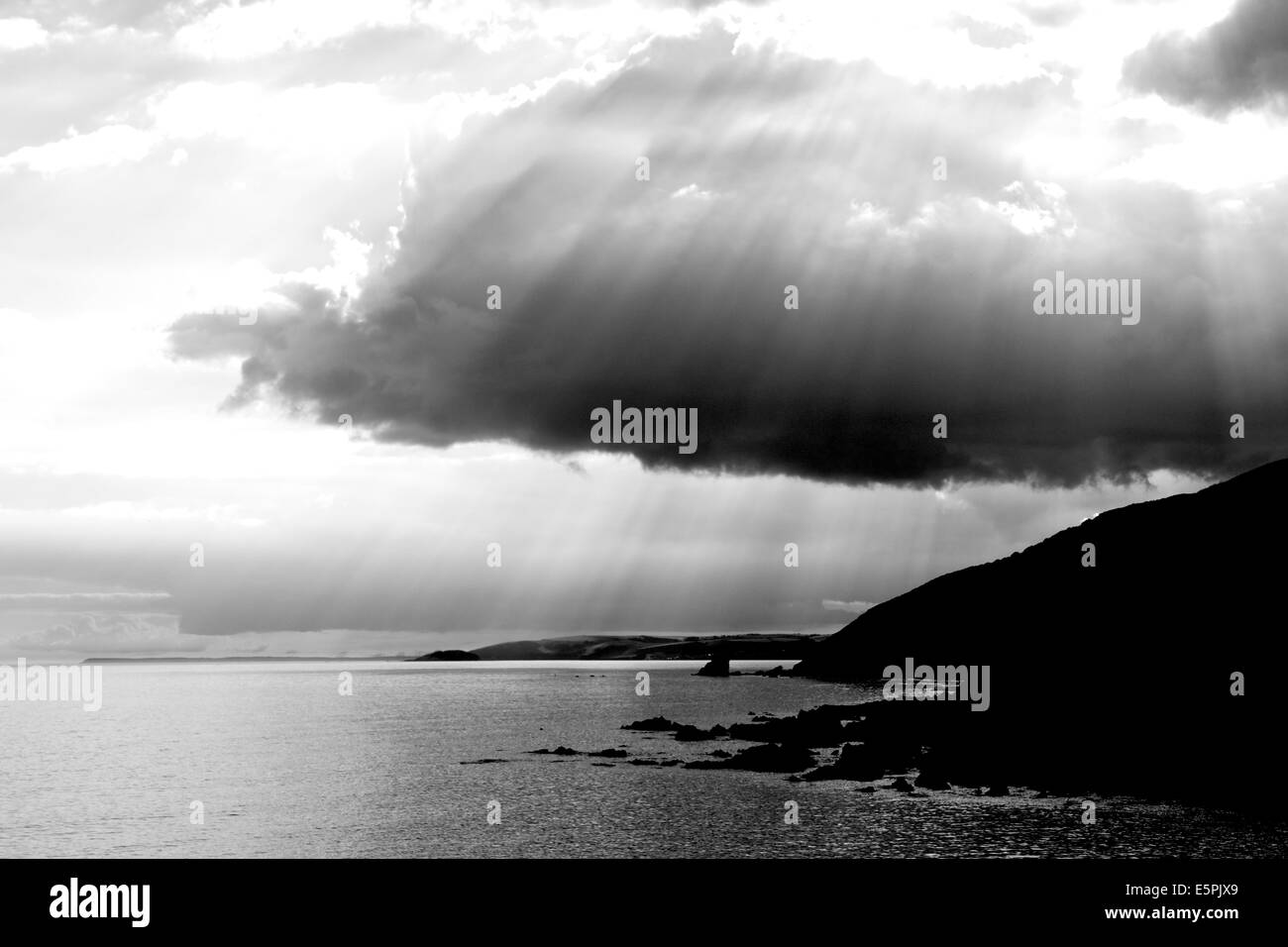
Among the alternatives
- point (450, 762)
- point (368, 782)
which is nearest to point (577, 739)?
point (450, 762)

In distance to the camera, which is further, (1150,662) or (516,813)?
(1150,662)

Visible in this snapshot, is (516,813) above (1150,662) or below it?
below

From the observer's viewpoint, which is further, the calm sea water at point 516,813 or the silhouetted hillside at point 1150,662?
the silhouetted hillside at point 1150,662

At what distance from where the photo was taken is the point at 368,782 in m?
91.2

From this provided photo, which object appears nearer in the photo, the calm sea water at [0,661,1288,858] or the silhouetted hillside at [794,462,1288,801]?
the calm sea water at [0,661,1288,858]

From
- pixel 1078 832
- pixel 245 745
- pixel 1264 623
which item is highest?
pixel 1264 623
